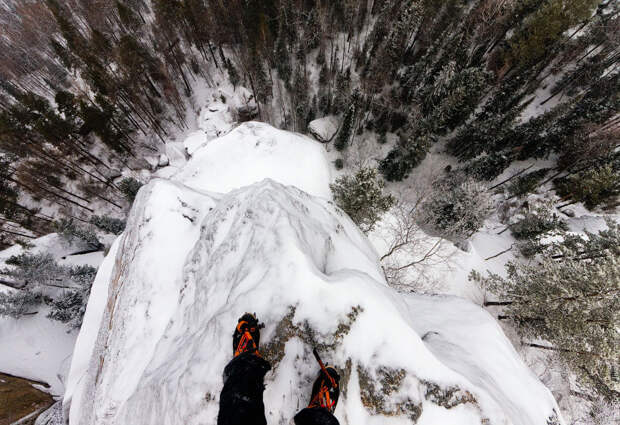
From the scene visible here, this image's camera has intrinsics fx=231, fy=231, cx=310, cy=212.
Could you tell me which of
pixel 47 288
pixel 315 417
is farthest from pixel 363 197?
pixel 47 288

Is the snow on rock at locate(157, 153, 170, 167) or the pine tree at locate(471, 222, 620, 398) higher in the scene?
the snow on rock at locate(157, 153, 170, 167)

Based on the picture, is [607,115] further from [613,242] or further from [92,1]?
[92,1]

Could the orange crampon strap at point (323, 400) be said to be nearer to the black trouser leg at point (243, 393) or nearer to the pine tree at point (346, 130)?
the black trouser leg at point (243, 393)

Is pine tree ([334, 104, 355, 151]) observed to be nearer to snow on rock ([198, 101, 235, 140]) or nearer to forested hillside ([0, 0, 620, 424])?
forested hillside ([0, 0, 620, 424])

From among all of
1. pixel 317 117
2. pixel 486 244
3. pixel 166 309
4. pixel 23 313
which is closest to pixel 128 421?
pixel 166 309

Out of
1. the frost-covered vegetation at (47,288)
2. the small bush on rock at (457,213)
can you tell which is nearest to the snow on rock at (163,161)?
the frost-covered vegetation at (47,288)

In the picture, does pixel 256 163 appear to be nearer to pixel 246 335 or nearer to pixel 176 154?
pixel 246 335

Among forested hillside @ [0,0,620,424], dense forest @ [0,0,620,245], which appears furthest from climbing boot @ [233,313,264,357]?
dense forest @ [0,0,620,245]
